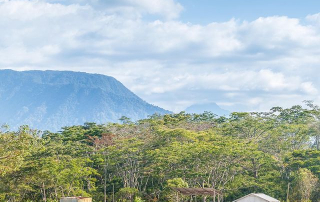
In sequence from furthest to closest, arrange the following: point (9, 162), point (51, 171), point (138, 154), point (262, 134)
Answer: point (262, 134) → point (138, 154) → point (51, 171) → point (9, 162)

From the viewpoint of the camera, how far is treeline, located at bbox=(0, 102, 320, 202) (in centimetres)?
3694

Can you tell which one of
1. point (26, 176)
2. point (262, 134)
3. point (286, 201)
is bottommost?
point (286, 201)

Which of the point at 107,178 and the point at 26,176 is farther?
the point at 107,178

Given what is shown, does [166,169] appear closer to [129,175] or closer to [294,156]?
[129,175]

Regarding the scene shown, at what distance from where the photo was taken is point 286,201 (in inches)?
1481

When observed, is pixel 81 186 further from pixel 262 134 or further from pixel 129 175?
pixel 262 134

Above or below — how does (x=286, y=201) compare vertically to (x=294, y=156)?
below

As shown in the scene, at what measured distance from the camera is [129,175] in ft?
140

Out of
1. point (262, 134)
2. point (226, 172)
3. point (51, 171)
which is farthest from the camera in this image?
point (262, 134)

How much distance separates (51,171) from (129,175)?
9.35 meters

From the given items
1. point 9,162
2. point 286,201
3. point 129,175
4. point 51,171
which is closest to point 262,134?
point 286,201

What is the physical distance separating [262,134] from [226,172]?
1085 centimetres

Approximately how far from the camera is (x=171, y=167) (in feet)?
135

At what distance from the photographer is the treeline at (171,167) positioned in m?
36.9
